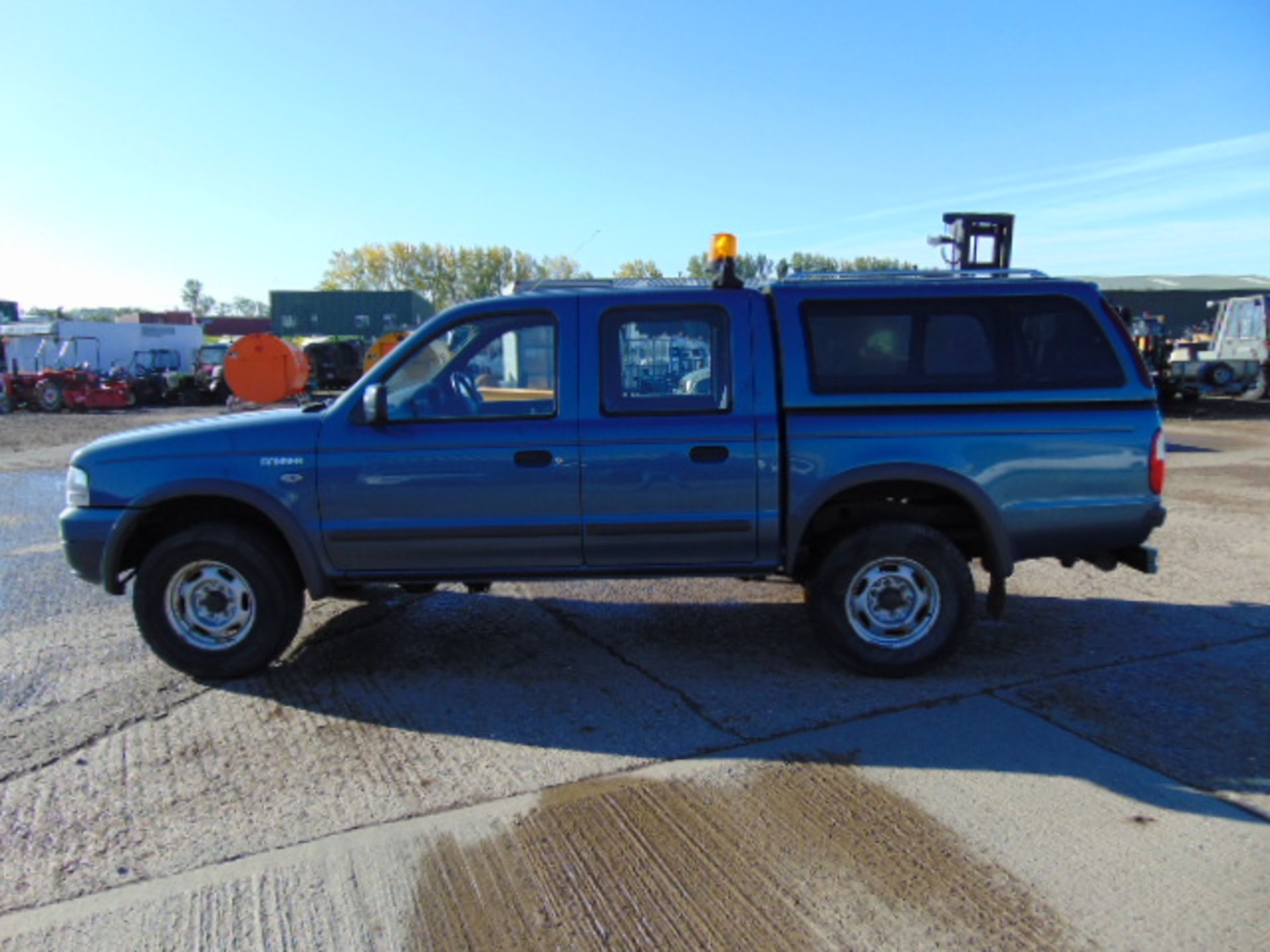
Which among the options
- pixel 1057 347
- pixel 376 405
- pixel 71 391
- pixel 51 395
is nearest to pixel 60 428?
pixel 71 391

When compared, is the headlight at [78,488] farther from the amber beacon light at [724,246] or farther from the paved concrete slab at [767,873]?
the amber beacon light at [724,246]

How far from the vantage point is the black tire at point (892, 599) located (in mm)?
4414

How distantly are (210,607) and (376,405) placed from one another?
143 centimetres

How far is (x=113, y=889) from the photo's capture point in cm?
285

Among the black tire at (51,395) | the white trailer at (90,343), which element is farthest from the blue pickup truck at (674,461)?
the white trailer at (90,343)

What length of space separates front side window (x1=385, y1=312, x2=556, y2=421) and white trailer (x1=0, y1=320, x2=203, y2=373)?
28360 mm

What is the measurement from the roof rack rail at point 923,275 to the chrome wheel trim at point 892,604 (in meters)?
1.56

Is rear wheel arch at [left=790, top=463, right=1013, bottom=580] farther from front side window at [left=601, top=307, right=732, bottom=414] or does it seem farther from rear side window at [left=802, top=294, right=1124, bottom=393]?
front side window at [left=601, top=307, right=732, bottom=414]

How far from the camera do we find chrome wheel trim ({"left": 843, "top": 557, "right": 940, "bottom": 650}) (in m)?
4.47

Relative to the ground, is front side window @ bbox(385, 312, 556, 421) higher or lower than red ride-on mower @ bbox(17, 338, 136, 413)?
higher

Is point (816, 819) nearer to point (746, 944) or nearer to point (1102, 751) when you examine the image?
point (746, 944)

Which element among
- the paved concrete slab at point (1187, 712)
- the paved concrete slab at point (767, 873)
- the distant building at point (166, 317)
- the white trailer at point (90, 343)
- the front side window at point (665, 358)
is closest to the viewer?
the paved concrete slab at point (767, 873)

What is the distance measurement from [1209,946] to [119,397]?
29204 millimetres

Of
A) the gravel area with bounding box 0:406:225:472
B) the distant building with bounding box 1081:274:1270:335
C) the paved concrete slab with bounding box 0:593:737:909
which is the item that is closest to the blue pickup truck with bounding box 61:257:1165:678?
the paved concrete slab with bounding box 0:593:737:909
